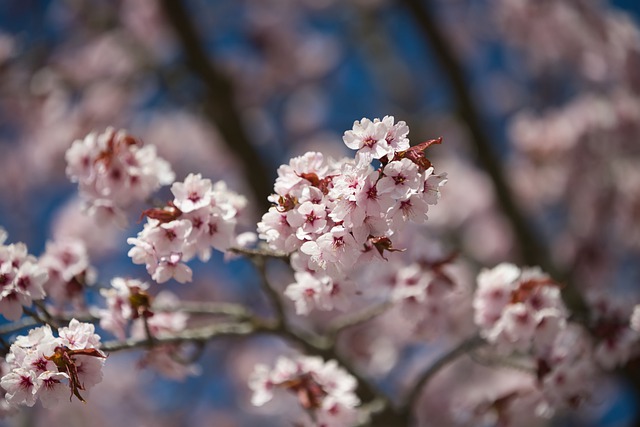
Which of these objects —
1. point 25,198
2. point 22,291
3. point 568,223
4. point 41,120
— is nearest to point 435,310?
point 22,291

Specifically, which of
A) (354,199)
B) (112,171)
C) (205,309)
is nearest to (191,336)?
(205,309)

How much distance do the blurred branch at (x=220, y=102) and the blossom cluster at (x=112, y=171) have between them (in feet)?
7.62

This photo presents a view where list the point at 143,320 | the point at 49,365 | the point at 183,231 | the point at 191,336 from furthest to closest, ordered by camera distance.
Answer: the point at 191,336, the point at 143,320, the point at 183,231, the point at 49,365

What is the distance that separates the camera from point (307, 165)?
2006 millimetres

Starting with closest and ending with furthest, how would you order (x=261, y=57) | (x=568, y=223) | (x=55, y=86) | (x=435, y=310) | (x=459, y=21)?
(x=435, y=310) → (x=55, y=86) → (x=568, y=223) → (x=261, y=57) → (x=459, y=21)

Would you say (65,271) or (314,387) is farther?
(65,271)

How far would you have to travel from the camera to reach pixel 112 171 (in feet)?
8.33

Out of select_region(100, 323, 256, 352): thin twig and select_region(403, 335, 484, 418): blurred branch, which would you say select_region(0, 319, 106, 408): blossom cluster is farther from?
select_region(403, 335, 484, 418): blurred branch

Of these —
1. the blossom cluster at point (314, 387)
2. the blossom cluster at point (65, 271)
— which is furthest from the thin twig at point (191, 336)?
the blossom cluster at point (65, 271)

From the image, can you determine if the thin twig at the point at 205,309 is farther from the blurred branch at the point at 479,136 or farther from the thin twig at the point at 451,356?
the blurred branch at the point at 479,136

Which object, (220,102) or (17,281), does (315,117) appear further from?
(17,281)

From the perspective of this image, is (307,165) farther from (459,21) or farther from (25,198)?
(459,21)

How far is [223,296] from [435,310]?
451 centimetres

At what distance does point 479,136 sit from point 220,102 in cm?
206
